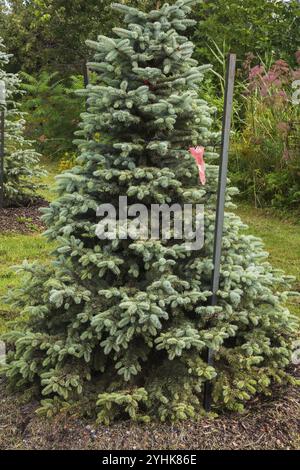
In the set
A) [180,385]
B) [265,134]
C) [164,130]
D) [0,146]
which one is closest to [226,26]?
[265,134]

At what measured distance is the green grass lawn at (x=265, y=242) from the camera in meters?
5.99

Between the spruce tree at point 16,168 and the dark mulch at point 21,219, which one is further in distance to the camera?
the spruce tree at point 16,168

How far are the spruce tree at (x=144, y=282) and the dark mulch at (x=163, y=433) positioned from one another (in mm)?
73

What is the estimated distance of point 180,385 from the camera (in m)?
3.13

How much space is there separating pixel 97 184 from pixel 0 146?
522cm

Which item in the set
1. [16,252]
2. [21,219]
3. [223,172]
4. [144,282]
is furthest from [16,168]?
[223,172]

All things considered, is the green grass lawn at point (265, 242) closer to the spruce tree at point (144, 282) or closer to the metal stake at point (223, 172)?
the spruce tree at point (144, 282)

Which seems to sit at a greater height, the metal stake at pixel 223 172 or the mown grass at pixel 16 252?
the metal stake at pixel 223 172

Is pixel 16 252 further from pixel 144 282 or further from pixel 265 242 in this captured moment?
pixel 144 282

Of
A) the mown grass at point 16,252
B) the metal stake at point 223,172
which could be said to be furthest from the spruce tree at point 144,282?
the mown grass at point 16,252

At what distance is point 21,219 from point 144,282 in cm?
495

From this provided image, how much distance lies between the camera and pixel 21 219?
789 centimetres

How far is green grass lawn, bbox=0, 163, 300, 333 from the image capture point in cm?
599

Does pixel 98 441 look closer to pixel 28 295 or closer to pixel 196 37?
pixel 28 295
